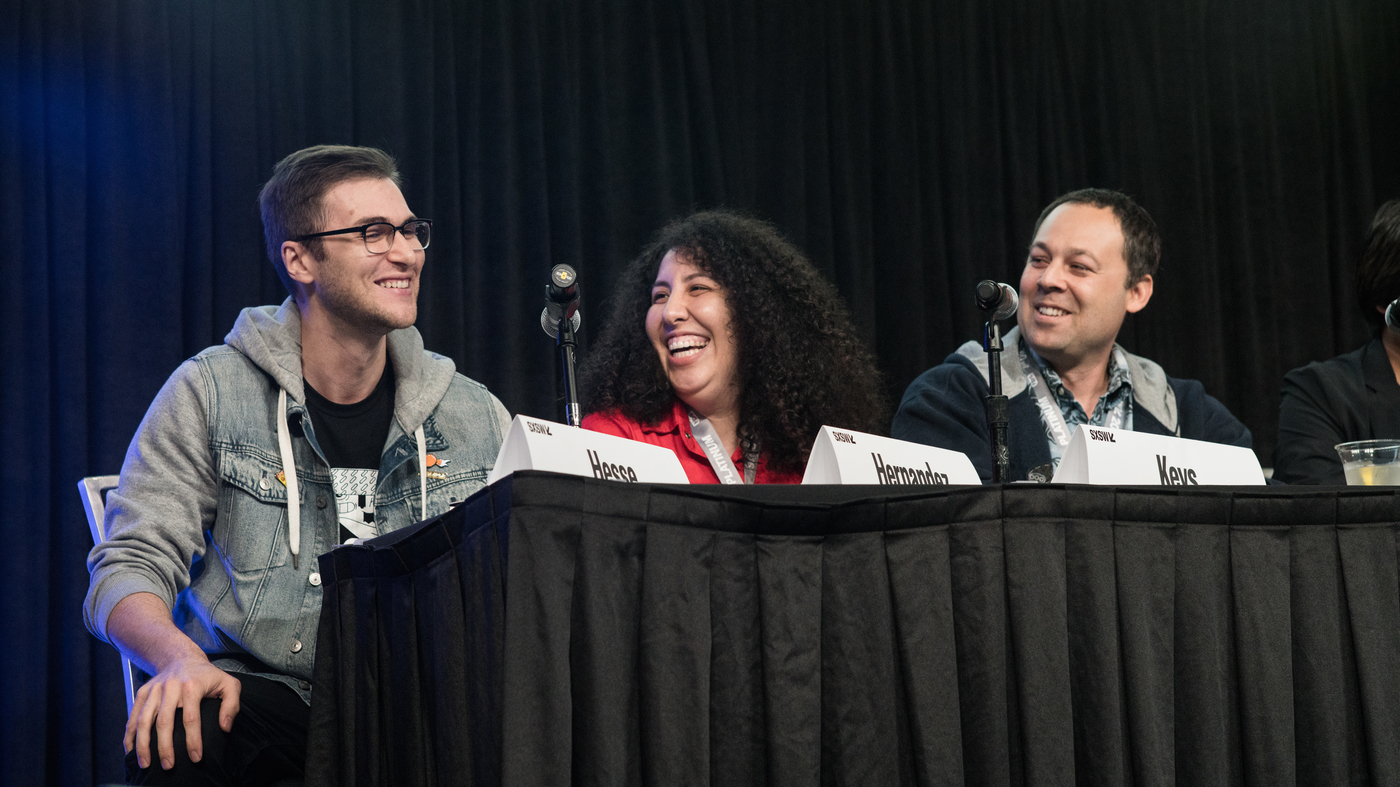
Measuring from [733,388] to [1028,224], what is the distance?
185cm

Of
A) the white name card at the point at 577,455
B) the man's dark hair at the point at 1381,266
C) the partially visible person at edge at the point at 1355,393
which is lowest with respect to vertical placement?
the white name card at the point at 577,455

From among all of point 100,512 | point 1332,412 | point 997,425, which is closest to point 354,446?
point 100,512

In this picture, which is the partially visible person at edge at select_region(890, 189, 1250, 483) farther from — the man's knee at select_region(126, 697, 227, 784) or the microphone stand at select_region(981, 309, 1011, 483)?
the man's knee at select_region(126, 697, 227, 784)

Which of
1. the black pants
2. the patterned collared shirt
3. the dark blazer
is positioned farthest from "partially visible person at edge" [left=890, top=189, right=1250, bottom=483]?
the black pants

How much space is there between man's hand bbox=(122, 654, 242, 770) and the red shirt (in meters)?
1.02

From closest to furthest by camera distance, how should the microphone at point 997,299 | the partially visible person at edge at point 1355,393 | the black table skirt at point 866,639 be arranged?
the black table skirt at point 866,639
the microphone at point 997,299
the partially visible person at edge at point 1355,393

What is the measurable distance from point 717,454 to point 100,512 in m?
1.13

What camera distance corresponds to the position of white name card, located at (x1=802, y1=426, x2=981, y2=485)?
1.49 metres

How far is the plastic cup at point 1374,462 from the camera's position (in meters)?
1.65

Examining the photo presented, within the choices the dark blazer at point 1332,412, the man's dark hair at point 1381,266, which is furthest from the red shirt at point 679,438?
the man's dark hair at point 1381,266

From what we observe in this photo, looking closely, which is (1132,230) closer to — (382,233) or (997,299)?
(997,299)

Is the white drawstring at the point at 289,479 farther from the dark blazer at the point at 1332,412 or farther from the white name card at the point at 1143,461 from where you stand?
the dark blazer at the point at 1332,412

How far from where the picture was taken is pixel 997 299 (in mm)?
1874

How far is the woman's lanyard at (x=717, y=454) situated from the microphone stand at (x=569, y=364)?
20.9 inches
